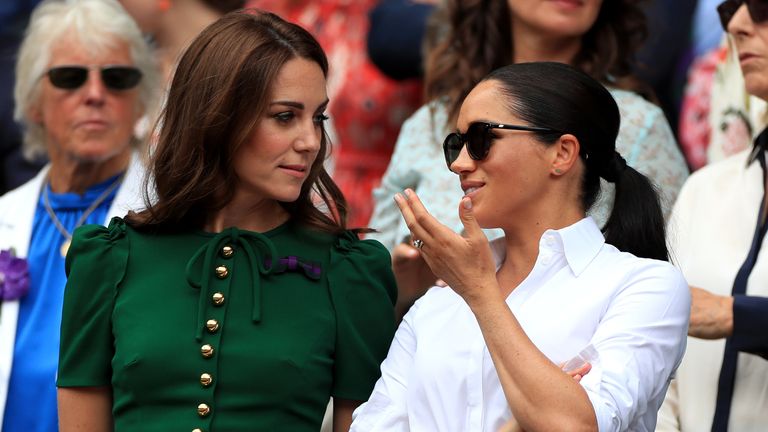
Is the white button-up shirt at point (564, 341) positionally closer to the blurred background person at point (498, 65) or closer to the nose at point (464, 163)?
the nose at point (464, 163)

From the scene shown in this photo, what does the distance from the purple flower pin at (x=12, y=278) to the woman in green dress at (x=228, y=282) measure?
1.11 m

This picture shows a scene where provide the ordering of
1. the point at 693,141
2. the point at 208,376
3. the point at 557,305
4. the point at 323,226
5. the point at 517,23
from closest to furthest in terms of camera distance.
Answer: the point at 557,305
the point at 208,376
the point at 323,226
the point at 517,23
the point at 693,141

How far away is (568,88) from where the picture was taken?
353 cm

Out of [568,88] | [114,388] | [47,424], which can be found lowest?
[47,424]

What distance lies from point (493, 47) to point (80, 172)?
5.34ft

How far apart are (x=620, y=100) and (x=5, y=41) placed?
3442 mm

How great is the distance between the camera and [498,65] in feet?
16.8

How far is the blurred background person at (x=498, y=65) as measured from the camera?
4.71 meters

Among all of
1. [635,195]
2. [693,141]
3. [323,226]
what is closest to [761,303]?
[635,195]

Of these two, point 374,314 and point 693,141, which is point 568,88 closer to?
point 374,314

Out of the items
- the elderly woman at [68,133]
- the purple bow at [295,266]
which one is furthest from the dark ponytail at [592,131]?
the elderly woman at [68,133]

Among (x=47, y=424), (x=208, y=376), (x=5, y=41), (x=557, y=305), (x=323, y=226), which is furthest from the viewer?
(x=5, y=41)

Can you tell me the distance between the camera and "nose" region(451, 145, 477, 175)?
3.54 metres

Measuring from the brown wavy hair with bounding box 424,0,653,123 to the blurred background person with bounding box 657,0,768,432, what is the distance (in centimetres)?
42
